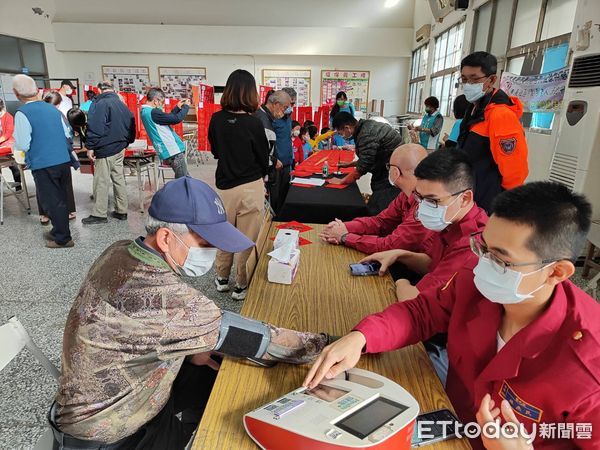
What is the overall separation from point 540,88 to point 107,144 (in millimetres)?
4358

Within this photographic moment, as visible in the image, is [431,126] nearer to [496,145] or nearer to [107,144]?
[496,145]

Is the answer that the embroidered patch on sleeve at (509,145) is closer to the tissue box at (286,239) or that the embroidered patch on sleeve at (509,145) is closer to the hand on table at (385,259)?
the hand on table at (385,259)

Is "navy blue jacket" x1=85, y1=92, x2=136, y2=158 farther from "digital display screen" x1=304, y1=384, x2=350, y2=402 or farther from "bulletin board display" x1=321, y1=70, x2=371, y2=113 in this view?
"bulletin board display" x1=321, y1=70, x2=371, y2=113

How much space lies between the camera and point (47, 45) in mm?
10156

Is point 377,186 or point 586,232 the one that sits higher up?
point 586,232

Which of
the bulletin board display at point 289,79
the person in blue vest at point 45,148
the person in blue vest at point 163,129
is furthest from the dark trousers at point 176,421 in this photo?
the bulletin board display at point 289,79

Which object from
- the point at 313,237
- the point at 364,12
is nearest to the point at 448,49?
the point at 364,12

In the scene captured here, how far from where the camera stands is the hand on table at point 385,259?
5.17ft

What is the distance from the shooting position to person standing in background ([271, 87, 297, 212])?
13.3 ft

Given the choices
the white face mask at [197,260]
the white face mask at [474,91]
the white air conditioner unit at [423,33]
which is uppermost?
the white air conditioner unit at [423,33]

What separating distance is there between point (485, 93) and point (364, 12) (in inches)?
334

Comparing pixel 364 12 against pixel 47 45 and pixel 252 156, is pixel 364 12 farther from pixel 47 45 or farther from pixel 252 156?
pixel 252 156

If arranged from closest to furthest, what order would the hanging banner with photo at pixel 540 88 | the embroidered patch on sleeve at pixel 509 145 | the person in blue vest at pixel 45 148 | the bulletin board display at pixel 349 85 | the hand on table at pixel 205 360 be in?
the hand on table at pixel 205 360
the embroidered patch on sleeve at pixel 509 145
the person in blue vest at pixel 45 148
the hanging banner with photo at pixel 540 88
the bulletin board display at pixel 349 85

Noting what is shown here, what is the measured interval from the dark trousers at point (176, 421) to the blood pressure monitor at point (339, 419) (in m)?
0.38
